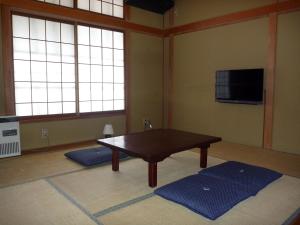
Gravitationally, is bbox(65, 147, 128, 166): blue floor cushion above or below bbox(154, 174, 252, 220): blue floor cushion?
above

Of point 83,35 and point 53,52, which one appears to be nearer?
point 53,52

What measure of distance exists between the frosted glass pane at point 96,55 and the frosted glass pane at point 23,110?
145 centimetres

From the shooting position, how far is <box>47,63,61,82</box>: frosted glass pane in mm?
4340

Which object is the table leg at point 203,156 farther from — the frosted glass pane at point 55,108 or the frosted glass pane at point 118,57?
the frosted glass pane at point 118,57

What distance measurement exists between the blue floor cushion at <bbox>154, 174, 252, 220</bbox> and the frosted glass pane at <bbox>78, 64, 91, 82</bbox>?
2.91 metres

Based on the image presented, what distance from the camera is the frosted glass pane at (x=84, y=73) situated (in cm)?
471

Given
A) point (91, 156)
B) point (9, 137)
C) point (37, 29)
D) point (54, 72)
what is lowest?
point (91, 156)

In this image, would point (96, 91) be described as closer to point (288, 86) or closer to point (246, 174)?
point (246, 174)

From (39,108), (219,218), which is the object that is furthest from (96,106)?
(219,218)

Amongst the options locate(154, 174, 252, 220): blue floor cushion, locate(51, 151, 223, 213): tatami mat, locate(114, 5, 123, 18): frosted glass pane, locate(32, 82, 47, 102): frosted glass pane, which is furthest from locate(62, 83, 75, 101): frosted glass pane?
locate(154, 174, 252, 220): blue floor cushion

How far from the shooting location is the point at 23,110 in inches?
162

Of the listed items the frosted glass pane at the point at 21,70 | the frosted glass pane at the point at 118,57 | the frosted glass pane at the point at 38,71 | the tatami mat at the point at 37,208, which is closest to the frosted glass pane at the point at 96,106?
the frosted glass pane at the point at 118,57

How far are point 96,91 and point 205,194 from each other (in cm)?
329

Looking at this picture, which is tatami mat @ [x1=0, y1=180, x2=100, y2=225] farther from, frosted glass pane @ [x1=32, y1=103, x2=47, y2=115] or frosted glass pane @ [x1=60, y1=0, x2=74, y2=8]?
frosted glass pane @ [x1=60, y1=0, x2=74, y2=8]
